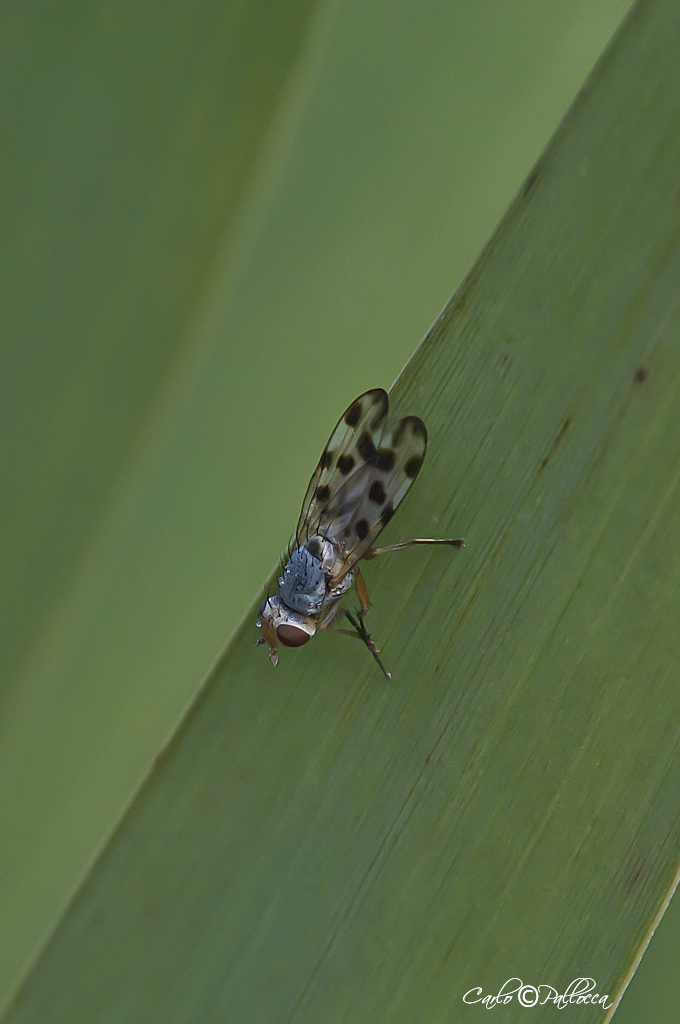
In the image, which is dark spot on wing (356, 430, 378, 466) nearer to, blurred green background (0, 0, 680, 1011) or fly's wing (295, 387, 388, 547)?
fly's wing (295, 387, 388, 547)

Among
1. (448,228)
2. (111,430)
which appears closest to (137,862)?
(111,430)

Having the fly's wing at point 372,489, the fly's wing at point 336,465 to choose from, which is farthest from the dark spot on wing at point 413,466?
the fly's wing at point 336,465

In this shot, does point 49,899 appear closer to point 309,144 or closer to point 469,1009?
point 469,1009

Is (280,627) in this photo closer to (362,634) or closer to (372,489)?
(362,634)

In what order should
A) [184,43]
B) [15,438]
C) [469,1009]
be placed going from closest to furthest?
[469,1009] < [184,43] < [15,438]

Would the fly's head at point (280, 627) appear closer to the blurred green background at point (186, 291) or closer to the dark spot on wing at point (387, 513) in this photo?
the dark spot on wing at point (387, 513)

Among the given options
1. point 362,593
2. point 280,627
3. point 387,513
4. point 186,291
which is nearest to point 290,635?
point 280,627

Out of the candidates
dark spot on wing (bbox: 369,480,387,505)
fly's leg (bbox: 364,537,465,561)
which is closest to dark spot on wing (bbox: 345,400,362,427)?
dark spot on wing (bbox: 369,480,387,505)
